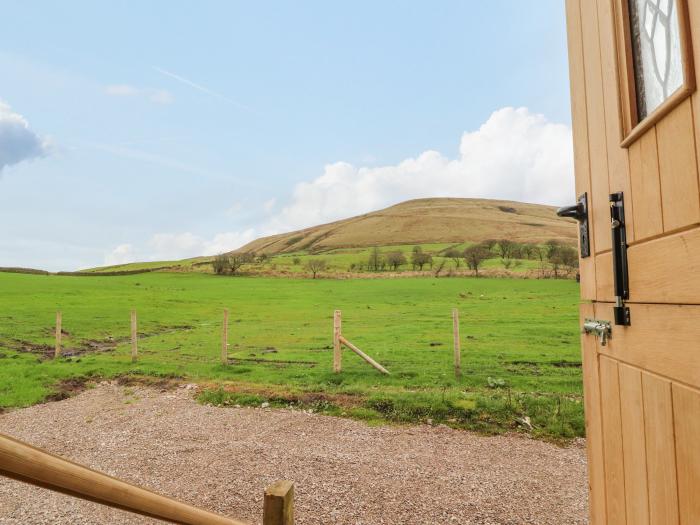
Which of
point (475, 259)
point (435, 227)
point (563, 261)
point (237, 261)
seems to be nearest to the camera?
point (563, 261)

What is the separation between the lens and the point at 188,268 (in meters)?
69.1

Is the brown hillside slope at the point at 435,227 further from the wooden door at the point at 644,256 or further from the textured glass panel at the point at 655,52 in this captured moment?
the textured glass panel at the point at 655,52

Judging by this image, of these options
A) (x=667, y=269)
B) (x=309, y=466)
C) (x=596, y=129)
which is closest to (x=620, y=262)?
(x=667, y=269)

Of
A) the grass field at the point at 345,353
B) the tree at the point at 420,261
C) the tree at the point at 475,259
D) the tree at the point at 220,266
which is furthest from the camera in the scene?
the tree at the point at 420,261

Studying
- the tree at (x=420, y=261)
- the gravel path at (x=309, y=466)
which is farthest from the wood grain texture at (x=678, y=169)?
the tree at (x=420, y=261)

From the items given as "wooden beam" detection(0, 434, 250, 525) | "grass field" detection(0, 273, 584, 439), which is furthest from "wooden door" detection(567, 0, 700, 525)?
"grass field" detection(0, 273, 584, 439)

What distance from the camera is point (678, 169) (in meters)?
1.61

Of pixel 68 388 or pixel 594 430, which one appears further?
pixel 68 388

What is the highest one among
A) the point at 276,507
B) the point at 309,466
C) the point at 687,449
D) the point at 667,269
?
the point at 667,269

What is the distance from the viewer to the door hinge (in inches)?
81.6

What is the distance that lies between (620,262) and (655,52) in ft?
3.13

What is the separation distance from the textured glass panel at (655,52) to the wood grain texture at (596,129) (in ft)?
1.18

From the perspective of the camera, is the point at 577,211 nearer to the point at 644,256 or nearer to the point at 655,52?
the point at 644,256

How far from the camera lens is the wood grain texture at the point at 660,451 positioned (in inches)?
67.0
